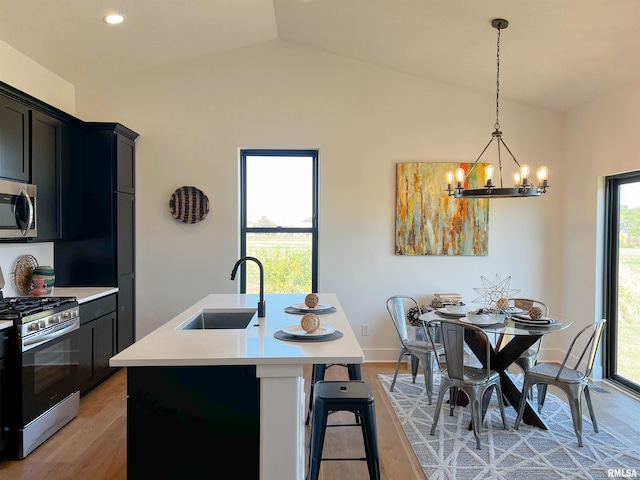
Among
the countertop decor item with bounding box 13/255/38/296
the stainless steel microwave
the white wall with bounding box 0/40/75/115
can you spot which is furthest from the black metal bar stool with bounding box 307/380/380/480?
the white wall with bounding box 0/40/75/115

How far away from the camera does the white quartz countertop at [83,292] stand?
367 centimetres

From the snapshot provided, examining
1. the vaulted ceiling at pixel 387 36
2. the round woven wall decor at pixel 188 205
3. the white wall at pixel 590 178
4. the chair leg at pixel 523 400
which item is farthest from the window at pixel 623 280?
the round woven wall decor at pixel 188 205

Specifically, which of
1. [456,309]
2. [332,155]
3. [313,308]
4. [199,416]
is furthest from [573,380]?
[332,155]

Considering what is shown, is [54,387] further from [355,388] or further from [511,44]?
[511,44]

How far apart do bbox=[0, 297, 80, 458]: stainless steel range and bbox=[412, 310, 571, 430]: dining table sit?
8.64ft

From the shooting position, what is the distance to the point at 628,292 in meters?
4.06

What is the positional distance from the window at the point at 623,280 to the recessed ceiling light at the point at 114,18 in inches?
175

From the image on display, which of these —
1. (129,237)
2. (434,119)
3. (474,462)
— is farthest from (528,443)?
(129,237)

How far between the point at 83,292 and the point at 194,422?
2.45 meters

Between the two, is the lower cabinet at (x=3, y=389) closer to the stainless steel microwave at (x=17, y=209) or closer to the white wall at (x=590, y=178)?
the stainless steel microwave at (x=17, y=209)

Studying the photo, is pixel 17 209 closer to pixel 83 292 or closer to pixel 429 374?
pixel 83 292

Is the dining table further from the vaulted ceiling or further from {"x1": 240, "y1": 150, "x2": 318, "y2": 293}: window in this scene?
the vaulted ceiling

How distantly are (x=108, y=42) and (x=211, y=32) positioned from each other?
0.90 metres

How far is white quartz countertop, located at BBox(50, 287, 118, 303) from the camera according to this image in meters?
3.67
